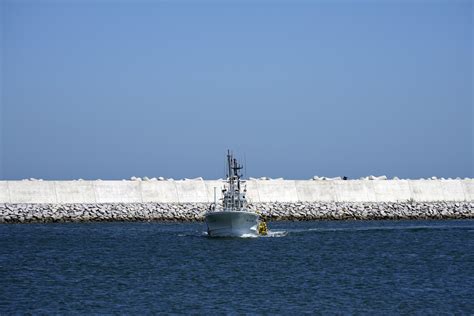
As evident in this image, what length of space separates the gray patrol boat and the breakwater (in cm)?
1848

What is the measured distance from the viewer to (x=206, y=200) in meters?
75.8

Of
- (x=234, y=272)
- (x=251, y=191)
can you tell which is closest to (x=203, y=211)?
(x=251, y=191)

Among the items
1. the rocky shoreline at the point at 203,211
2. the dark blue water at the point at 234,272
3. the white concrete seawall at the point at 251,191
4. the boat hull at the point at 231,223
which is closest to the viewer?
the dark blue water at the point at 234,272

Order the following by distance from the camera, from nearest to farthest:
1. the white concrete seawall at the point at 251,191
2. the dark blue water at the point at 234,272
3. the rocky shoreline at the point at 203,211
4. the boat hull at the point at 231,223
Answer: the dark blue water at the point at 234,272 → the boat hull at the point at 231,223 → the rocky shoreline at the point at 203,211 → the white concrete seawall at the point at 251,191

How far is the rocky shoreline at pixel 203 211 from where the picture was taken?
6850 centimetres

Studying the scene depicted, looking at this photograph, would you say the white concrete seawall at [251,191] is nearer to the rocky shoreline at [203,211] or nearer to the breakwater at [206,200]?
the breakwater at [206,200]

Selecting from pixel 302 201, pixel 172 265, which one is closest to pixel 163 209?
pixel 302 201

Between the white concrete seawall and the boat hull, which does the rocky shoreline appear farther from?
the boat hull

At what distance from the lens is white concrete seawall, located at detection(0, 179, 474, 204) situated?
73.7 metres

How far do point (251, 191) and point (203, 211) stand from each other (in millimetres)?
6283

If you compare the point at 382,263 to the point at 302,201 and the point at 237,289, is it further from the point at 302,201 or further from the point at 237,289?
the point at 302,201

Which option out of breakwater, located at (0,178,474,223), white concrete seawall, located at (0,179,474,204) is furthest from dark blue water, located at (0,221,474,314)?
white concrete seawall, located at (0,179,474,204)

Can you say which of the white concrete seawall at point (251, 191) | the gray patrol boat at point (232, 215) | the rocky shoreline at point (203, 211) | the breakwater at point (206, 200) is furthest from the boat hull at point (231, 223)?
the white concrete seawall at point (251, 191)

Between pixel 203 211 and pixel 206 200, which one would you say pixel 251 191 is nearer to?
pixel 206 200
